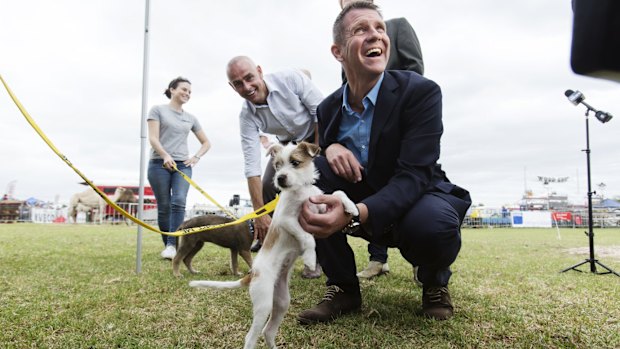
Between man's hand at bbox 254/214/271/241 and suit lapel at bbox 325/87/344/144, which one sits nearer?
suit lapel at bbox 325/87/344/144

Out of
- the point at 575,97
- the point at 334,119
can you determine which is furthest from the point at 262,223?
the point at 575,97

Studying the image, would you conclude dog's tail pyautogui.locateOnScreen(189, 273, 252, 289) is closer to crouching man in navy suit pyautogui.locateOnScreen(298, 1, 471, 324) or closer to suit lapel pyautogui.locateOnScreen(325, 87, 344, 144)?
crouching man in navy suit pyautogui.locateOnScreen(298, 1, 471, 324)

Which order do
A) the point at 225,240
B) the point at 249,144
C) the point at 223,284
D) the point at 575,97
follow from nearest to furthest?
the point at 223,284, the point at 249,144, the point at 225,240, the point at 575,97

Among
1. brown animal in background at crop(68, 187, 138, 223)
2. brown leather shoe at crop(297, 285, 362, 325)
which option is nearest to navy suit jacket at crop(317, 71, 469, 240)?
brown leather shoe at crop(297, 285, 362, 325)

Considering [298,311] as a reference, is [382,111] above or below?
above

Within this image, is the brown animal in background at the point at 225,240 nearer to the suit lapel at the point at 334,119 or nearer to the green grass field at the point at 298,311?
the green grass field at the point at 298,311

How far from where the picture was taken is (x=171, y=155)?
4.98 meters

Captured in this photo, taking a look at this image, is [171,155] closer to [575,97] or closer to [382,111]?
[382,111]

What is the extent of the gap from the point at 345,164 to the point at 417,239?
1.93ft

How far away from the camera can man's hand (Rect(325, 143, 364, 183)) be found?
87.8 inches

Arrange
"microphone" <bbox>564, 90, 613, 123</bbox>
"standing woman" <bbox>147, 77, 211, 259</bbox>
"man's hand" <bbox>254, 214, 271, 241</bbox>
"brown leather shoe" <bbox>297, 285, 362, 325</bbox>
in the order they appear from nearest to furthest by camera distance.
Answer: "brown leather shoe" <bbox>297, 285, 362, 325</bbox> → "man's hand" <bbox>254, 214, 271, 241</bbox> → "microphone" <bbox>564, 90, 613, 123</bbox> → "standing woman" <bbox>147, 77, 211, 259</bbox>

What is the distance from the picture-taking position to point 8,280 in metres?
3.40

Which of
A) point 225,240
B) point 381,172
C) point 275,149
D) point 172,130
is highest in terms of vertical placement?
point 172,130

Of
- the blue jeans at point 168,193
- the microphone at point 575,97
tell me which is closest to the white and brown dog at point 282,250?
the blue jeans at point 168,193
